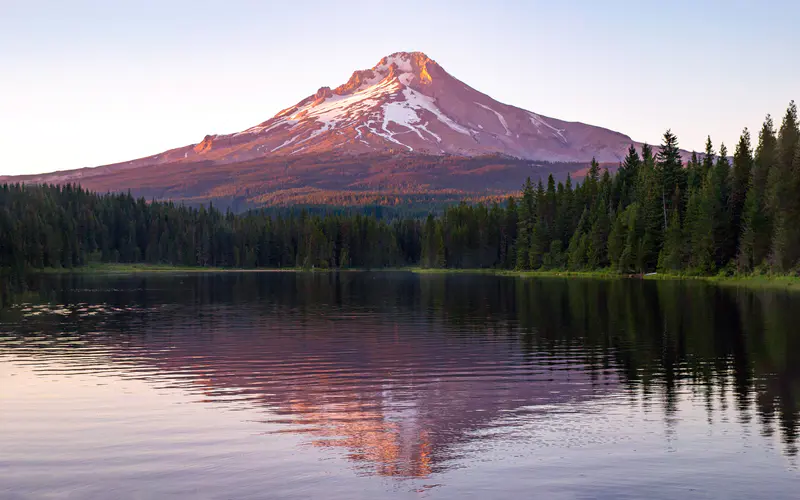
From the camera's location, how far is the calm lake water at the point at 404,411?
19.7 meters

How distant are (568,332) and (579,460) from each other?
3267 centimetres

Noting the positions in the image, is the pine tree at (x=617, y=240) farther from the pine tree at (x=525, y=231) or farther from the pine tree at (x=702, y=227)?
the pine tree at (x=525, y=231)

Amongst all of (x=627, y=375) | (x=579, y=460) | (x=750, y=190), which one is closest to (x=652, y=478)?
(x=579, y=460)

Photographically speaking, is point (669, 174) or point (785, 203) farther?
point (669, 174)

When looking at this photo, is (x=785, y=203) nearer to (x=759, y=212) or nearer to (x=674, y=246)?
(x=759, y=212)

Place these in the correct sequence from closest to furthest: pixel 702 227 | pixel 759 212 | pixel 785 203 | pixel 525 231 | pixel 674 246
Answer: pixel 785 203, pixel 759 212, pixel 702 227, pixel 674 246, pixel 525 231

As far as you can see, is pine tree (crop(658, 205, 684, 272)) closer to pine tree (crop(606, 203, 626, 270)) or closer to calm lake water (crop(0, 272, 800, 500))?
pine tree (crop(606, 203, 626, 270))

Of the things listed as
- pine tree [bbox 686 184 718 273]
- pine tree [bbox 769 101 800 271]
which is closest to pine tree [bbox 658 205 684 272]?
pine tree [bbox 686 184 718 273]

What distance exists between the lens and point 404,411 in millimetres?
28000

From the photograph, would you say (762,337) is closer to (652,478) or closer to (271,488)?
(652,478)

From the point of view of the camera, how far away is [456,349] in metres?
45.3

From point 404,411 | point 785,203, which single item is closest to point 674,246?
point 785,203

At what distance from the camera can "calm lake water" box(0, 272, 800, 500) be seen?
19.7 metres

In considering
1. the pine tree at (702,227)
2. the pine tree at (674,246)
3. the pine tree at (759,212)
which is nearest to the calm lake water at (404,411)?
the pine tree at (759,212)
